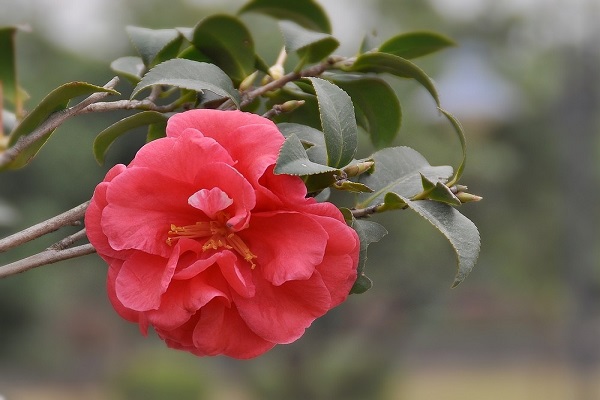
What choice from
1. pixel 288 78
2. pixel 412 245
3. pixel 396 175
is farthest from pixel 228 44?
pixel 412 245

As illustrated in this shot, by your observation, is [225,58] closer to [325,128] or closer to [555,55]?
[325,128]

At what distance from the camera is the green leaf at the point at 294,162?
0.56 meters

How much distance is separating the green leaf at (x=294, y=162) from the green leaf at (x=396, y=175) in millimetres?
103

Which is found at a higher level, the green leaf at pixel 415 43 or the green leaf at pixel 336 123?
the green leaf at pixel 336 123

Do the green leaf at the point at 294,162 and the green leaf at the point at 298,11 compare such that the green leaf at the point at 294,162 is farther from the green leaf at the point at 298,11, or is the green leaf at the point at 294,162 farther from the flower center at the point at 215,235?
the green leaf at the point at 298,11

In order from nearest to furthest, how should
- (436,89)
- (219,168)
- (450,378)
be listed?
(219,168), (436,89), (450,378)

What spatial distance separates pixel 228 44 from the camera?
734mm

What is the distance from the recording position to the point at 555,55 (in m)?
11.2

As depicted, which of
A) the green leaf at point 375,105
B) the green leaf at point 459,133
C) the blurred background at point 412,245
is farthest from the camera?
the blurred background at point 412,245

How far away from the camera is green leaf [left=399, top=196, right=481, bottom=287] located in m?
0.61

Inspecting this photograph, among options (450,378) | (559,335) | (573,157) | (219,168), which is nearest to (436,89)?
(219,168)

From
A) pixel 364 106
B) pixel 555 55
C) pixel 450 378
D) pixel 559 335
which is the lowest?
pixel 559 335

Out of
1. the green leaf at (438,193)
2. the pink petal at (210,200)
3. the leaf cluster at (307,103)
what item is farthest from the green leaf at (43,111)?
the green leaf at (438,193)

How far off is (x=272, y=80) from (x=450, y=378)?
11836 mm
